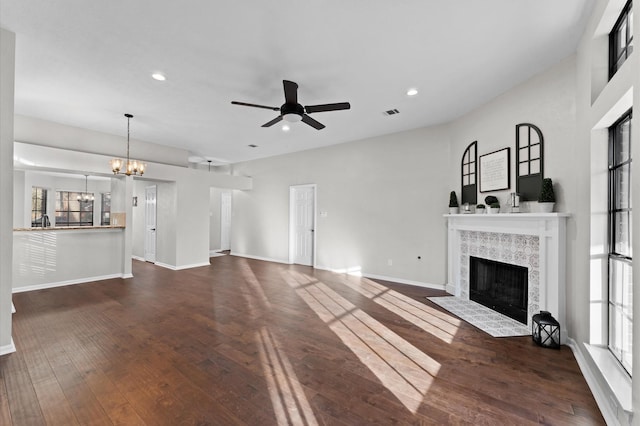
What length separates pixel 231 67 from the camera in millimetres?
3170

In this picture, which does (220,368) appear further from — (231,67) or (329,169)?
(329,169)

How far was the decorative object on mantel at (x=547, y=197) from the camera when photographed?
3.04 meters

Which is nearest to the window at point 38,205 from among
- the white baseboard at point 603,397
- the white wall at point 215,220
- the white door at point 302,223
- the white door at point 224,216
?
the white wall at point 215,220

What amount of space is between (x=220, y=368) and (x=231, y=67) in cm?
318

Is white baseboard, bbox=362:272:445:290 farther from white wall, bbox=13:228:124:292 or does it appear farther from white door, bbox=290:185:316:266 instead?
white wall, bbox=13:228:124:292

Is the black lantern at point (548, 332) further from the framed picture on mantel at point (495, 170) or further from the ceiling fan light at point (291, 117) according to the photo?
the ceiling fan light at point (291, 117)

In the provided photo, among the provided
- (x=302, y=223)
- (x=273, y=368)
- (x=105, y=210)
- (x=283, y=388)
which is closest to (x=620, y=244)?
(x=283, y=388)

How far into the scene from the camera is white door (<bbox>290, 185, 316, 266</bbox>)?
23.6 feet

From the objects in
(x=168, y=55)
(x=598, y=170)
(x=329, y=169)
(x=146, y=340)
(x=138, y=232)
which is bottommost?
(x=146, y=340)

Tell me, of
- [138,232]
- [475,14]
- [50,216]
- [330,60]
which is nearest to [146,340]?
[330,60]

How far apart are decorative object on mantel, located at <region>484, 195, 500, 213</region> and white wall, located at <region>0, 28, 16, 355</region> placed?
547 centimetres

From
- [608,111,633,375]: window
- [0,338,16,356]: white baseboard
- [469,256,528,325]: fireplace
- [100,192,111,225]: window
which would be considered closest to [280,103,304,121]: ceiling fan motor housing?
[608,111,633,375]: window

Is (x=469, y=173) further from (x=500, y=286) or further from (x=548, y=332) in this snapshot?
(x=548, y=332)

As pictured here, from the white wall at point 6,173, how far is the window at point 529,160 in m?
5.62
